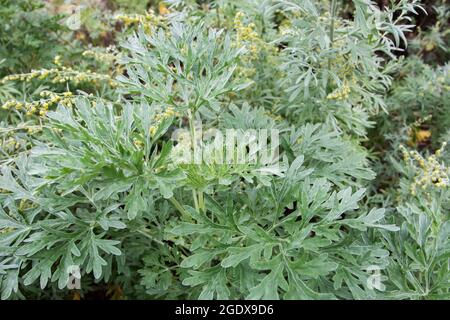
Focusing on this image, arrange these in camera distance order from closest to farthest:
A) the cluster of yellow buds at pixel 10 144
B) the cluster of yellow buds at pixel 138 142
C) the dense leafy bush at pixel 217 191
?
the dense leafy bush at pixel 217 191 < the cluster of yellow buds at pixel 138 142 < the cluster of yellow buds at pixel 10 144

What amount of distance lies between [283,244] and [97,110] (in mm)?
604

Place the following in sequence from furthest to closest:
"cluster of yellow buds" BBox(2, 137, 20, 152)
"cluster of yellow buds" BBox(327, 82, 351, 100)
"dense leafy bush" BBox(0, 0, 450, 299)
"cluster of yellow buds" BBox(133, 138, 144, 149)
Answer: "cluster of yellow buds" BBox(327, 82, 351, 100), "cluster of yellow buds" BBox(2, 137, 20, 152), "cluster of yellow buds" BBox(133, 138, 144, 149), "dense leafy bush" BBox(0, 0, 450, 299)

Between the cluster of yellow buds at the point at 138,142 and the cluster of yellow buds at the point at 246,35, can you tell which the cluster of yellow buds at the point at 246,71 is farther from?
the cluster of yellow buds at the point at 138,142

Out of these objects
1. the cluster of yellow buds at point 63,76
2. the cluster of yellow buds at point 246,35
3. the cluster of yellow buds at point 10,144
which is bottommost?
the cluster of yellow buds at point 10,144

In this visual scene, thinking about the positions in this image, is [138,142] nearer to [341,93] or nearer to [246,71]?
[246,71]

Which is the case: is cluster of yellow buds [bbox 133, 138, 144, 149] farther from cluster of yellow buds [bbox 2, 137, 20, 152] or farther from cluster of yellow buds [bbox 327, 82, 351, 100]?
cluster of yellow buds [bbox 327, 82, 351, 100]

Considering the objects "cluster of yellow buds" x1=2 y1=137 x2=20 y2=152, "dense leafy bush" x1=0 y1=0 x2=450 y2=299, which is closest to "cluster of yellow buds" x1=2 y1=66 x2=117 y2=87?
"dense leafy bush" x1=0 y1=0 x2=450 y2=299

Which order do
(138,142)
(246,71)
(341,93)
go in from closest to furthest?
1. (138,142)
2. (341,93)
3. (246,71)

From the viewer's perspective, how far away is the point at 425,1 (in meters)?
3.05

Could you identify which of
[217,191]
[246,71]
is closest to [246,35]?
[246,71]

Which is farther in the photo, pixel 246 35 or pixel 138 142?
pixel 246 35

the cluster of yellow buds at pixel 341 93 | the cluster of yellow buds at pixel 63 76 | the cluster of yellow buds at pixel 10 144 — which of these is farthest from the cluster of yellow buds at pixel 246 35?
the cluster of yellow buds at pixel 10 144

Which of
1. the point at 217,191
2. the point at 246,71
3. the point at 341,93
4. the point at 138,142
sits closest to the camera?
the point at 138,142
